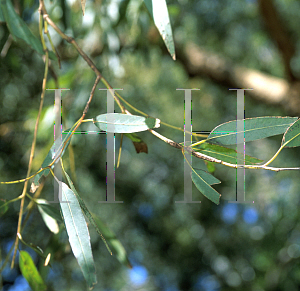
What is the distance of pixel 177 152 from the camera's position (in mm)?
2414

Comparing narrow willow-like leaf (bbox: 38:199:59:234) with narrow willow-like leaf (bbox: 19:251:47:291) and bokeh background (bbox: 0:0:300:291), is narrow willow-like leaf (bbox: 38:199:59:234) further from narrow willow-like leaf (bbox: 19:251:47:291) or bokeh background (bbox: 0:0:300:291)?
bokeh background (bbox: 0:0:300:291)

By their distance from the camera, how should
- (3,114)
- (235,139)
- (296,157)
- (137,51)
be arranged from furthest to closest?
(296,157) < (3,114) < (137,51) < (235,139)

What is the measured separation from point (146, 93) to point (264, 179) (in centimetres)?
101

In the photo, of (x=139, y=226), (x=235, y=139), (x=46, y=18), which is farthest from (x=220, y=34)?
(x=235, y=139)

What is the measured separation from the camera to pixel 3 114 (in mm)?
1477

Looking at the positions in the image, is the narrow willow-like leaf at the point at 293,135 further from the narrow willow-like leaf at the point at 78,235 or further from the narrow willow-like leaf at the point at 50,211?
the narrow willow-like leaf at the point at 50,211

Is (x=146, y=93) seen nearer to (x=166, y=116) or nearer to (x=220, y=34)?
(x=166, y=116)

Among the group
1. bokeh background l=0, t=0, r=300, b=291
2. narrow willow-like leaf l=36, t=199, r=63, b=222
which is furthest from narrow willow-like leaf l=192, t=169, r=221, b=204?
bokeh background l=0, t=0, r=300, b=291

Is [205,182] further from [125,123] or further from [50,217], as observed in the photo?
[50,217]

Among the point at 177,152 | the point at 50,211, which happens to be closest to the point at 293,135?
the point at 50,211

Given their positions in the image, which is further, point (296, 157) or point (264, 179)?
point (264, 179)

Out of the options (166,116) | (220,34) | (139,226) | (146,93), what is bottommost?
(139,226)

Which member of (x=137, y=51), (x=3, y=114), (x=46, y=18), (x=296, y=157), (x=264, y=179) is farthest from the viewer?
(x=264, y=179)

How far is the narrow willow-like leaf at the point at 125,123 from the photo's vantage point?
28 centimetres
